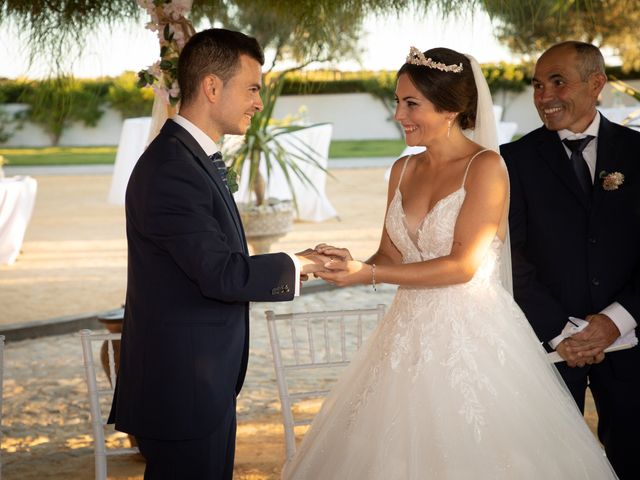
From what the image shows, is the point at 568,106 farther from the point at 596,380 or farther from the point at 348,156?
the point at 348,156

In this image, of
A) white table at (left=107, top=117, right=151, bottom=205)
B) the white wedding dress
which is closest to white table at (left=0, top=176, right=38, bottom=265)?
white table at (left=107, top=117, right=151, bottom=205)

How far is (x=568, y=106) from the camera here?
3.01 m

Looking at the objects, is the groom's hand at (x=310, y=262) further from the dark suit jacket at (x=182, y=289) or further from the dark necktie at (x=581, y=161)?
the dark necktie at (x=581, y=161)

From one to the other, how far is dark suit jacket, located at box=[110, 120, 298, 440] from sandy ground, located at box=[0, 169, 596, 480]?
1825mm

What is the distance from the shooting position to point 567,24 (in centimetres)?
1387

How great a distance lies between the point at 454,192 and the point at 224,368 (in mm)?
891

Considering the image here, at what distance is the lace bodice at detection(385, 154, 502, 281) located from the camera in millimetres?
2801

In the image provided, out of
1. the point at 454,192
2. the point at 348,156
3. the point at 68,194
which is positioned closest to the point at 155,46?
the point at 454,192

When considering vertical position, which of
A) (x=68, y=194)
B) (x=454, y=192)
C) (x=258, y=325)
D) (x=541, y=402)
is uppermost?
(x=454, y=192)

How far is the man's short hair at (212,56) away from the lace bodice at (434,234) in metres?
0.78

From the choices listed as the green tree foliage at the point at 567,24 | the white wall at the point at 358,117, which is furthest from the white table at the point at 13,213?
the white wall at the point at 358,117

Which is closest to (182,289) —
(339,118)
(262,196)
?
(262,196)

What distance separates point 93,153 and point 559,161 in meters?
24.0

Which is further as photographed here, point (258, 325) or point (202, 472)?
point (258, 325)
